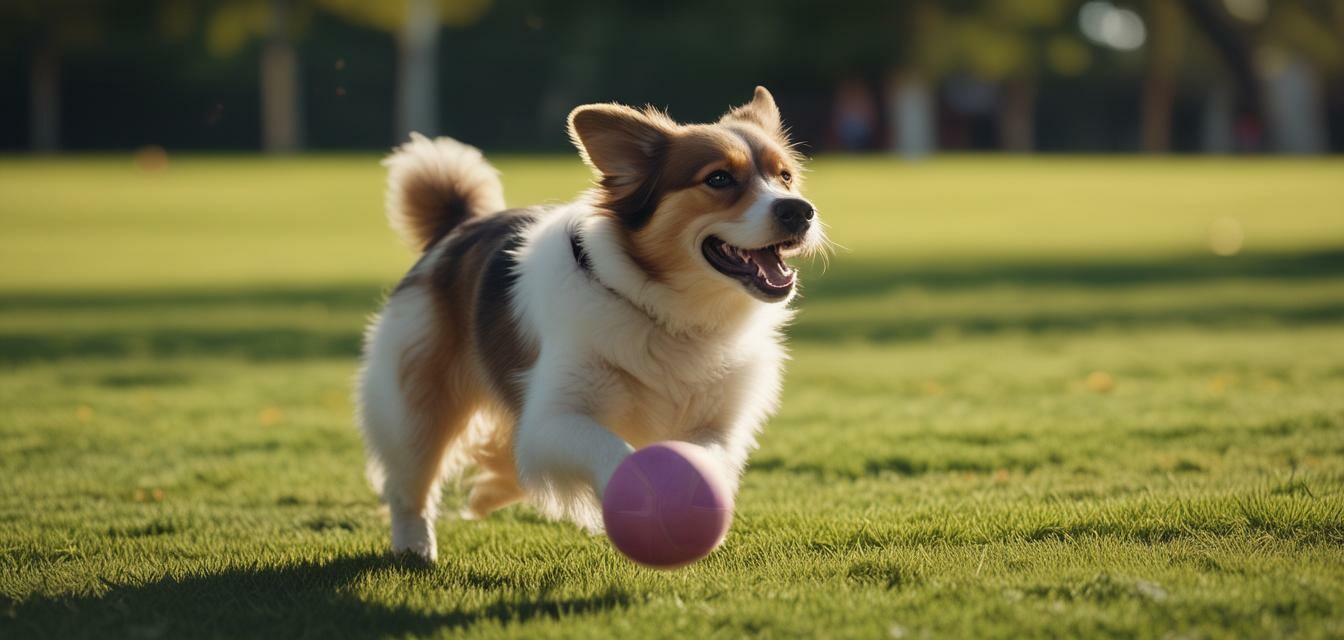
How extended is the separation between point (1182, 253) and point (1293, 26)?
75.6ft

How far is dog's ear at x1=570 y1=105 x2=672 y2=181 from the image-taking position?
5.34 meters

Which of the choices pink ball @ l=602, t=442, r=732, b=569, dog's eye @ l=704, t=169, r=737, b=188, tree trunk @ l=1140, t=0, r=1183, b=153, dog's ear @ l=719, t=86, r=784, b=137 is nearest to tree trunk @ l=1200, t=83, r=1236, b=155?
tree trunk @ l=1140, t=0, r=1183, b=153

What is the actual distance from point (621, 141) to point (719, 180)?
0.43 m

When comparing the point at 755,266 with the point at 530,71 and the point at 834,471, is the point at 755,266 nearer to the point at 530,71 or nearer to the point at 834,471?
the point at 834,471

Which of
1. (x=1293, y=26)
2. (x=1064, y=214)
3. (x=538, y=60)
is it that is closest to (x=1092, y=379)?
(x=1064, y=214)

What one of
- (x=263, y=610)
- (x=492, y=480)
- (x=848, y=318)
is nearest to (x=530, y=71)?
(x=848, y=318)

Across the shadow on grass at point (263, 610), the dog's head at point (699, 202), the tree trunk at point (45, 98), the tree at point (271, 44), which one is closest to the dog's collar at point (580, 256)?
the dog's head at point (699, 202)

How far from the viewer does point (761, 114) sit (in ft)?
19.7

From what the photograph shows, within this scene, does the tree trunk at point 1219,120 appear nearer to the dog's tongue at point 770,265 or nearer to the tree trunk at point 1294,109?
the tree trunk at point 1294,109

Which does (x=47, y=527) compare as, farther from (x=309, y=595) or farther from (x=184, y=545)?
(x=309, y=595)

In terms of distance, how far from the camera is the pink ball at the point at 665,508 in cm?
448

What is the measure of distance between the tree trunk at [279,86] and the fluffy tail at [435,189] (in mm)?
47599

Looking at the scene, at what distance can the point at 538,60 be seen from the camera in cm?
5862

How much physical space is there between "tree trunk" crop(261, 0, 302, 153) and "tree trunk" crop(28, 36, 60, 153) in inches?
313
